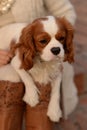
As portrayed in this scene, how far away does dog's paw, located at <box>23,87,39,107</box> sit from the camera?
124cm

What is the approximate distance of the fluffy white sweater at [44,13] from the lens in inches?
53.1

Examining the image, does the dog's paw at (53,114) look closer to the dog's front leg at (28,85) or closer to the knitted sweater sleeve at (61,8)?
the dog's front leg at (28,85)

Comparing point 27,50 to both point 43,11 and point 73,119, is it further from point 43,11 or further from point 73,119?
point 73,119

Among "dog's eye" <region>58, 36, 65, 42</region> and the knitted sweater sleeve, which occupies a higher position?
"dog's eye" <region>58, 36, 65, 42</region>

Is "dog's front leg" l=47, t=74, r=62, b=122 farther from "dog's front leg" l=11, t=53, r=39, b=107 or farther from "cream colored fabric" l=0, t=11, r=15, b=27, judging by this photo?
"cream colored fabric" l=0, t=11, r=15, b=27

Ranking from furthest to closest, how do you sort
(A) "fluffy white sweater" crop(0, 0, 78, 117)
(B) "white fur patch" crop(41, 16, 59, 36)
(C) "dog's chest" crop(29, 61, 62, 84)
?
(A) "fluffy white sweater" crop(0, 0, 78, 117), (C) "dog's chest" crop(29, 61, 62, 84), (B) "white fur patch" crop(41, 16, 59, 36)

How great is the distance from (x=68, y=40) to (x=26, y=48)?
13 cm

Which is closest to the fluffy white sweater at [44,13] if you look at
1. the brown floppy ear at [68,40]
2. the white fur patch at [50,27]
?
the brown floppy ear at [68,40]

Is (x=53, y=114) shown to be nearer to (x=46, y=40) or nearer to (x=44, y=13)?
(x=46, y=40)

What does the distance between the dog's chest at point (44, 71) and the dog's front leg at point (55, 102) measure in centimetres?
3

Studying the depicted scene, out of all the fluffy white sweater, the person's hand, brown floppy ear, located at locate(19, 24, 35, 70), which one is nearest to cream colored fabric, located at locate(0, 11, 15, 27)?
the fluffy white sweater

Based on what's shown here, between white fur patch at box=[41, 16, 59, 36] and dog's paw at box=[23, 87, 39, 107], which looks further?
dog's paw at box=[23, 87, 39, 107]

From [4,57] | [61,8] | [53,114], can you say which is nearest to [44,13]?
[61,8]

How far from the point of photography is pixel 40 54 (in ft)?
3.82
